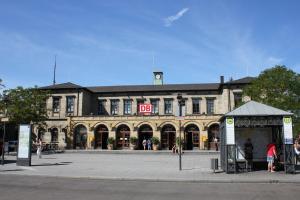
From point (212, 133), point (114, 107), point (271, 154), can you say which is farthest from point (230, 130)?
point (114, 107)

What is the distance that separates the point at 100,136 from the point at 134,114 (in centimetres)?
583

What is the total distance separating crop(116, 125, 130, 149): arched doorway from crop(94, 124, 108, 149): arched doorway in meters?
1.89

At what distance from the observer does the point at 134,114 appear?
55.2m

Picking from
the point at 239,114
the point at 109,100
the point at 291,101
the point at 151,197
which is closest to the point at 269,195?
the point at 151,197

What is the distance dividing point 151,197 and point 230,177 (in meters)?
6.42

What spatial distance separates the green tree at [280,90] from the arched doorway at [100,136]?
81.7 ft

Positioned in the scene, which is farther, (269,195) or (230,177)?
(230,177)

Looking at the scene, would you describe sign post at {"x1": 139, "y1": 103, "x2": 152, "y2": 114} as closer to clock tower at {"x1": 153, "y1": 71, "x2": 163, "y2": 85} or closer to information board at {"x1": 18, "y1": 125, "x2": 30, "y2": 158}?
clock tower at {"x1": 153, "y1": 71, "x2": 163, "y2": 85}

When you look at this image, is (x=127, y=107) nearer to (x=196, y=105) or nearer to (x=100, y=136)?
(x=100, y=136)

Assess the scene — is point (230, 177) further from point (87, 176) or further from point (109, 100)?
point (109, 100)

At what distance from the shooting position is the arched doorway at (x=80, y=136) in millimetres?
54719

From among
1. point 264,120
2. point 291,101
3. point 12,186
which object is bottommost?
point 12,186

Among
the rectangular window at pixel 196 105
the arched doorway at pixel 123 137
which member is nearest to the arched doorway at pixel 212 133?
the rectangular window at pixel 196 105

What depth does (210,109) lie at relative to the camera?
5731 cm
